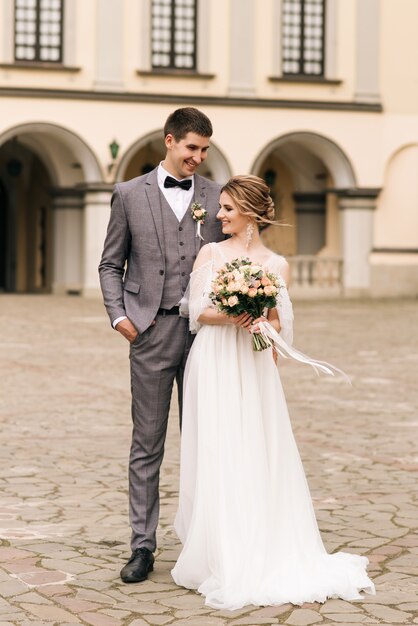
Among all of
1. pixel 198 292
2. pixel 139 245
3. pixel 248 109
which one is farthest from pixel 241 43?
pixel 198 292

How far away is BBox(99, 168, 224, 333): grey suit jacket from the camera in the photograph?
6066 millimetres

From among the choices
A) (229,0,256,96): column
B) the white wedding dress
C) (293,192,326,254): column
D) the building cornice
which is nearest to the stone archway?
the building cornice

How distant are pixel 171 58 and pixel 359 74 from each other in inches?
176

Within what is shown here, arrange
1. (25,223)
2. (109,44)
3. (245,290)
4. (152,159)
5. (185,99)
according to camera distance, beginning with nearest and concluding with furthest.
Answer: (245,290) < (109,44) < (185,99) < (152,159) < (25,223)

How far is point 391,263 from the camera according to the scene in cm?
3250

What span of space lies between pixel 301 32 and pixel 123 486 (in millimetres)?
24827

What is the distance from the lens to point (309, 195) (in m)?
33.5

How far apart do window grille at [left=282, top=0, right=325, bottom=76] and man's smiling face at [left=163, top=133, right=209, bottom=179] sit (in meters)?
26.1

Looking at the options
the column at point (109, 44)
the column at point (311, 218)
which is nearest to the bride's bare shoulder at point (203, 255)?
the column at point (109, 44)

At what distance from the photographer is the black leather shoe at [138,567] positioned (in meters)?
5.78

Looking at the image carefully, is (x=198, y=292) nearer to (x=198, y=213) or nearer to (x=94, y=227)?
(x=198, y=213)

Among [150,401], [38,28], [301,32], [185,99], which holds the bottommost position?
[150,401]

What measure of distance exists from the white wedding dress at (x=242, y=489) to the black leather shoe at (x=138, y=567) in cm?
15

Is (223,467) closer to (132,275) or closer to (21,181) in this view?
(132,275)
